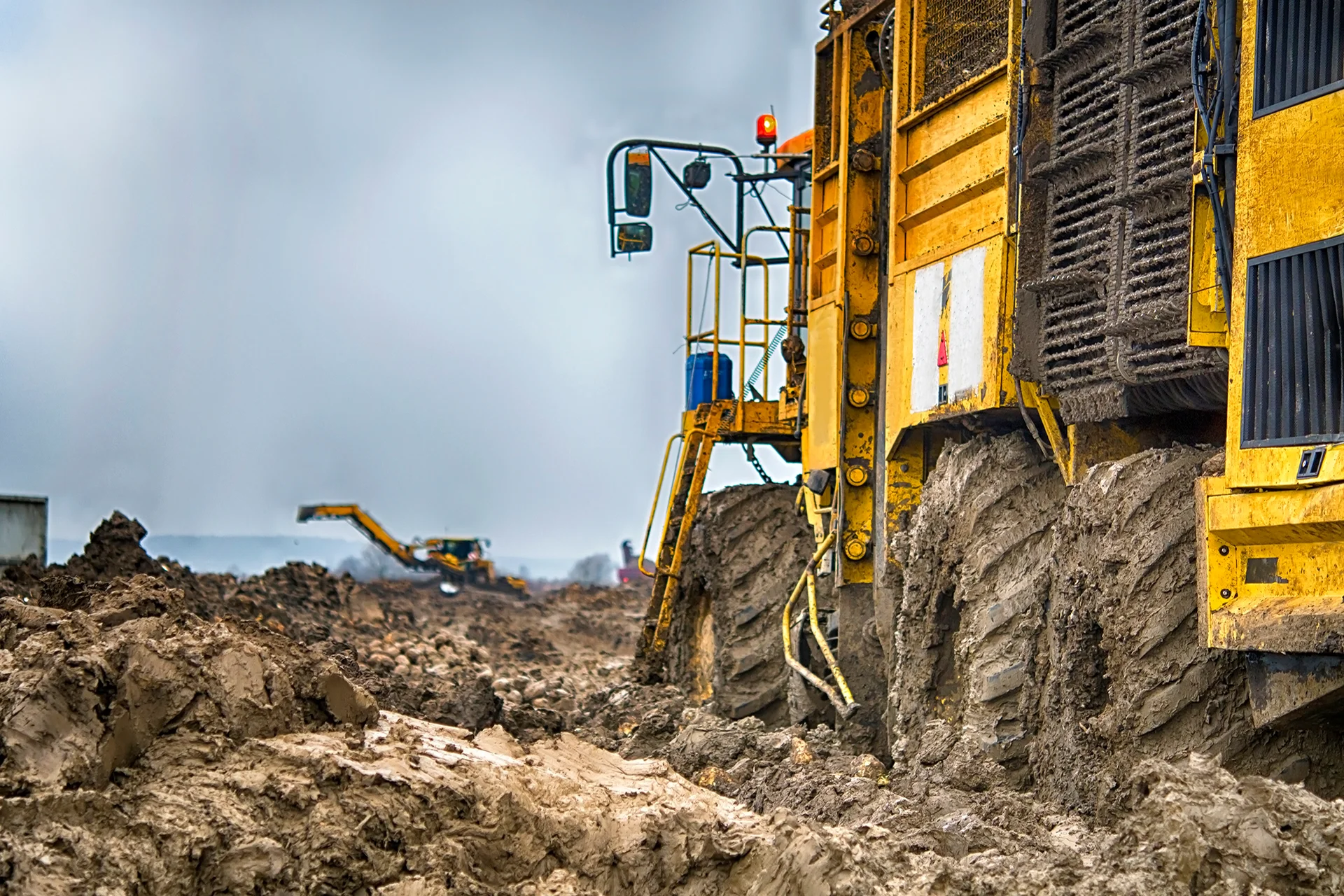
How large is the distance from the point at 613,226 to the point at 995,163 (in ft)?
14.2

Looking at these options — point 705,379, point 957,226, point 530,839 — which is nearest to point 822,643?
point 957,226

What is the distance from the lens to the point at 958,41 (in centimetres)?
661

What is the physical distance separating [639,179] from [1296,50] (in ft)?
20.2

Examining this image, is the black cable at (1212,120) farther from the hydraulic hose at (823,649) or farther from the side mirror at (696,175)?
the side mirror at (696,175)

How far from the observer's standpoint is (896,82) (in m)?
7.10

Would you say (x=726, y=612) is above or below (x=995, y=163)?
below

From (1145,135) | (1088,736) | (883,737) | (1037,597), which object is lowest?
(883,737)

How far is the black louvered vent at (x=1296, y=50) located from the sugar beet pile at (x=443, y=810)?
5.95ft

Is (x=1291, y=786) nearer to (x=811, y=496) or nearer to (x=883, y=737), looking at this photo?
(x=883, y=737)

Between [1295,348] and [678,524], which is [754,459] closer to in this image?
[678,524]

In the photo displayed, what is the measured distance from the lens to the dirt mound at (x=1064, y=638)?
434 cm

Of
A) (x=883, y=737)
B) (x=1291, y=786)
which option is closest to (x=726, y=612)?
(x=883, y=737)

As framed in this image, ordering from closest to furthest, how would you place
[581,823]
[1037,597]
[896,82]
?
[581,823]
[1037,597]
[896,82]

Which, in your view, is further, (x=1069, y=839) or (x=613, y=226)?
(x=613, y=226)
